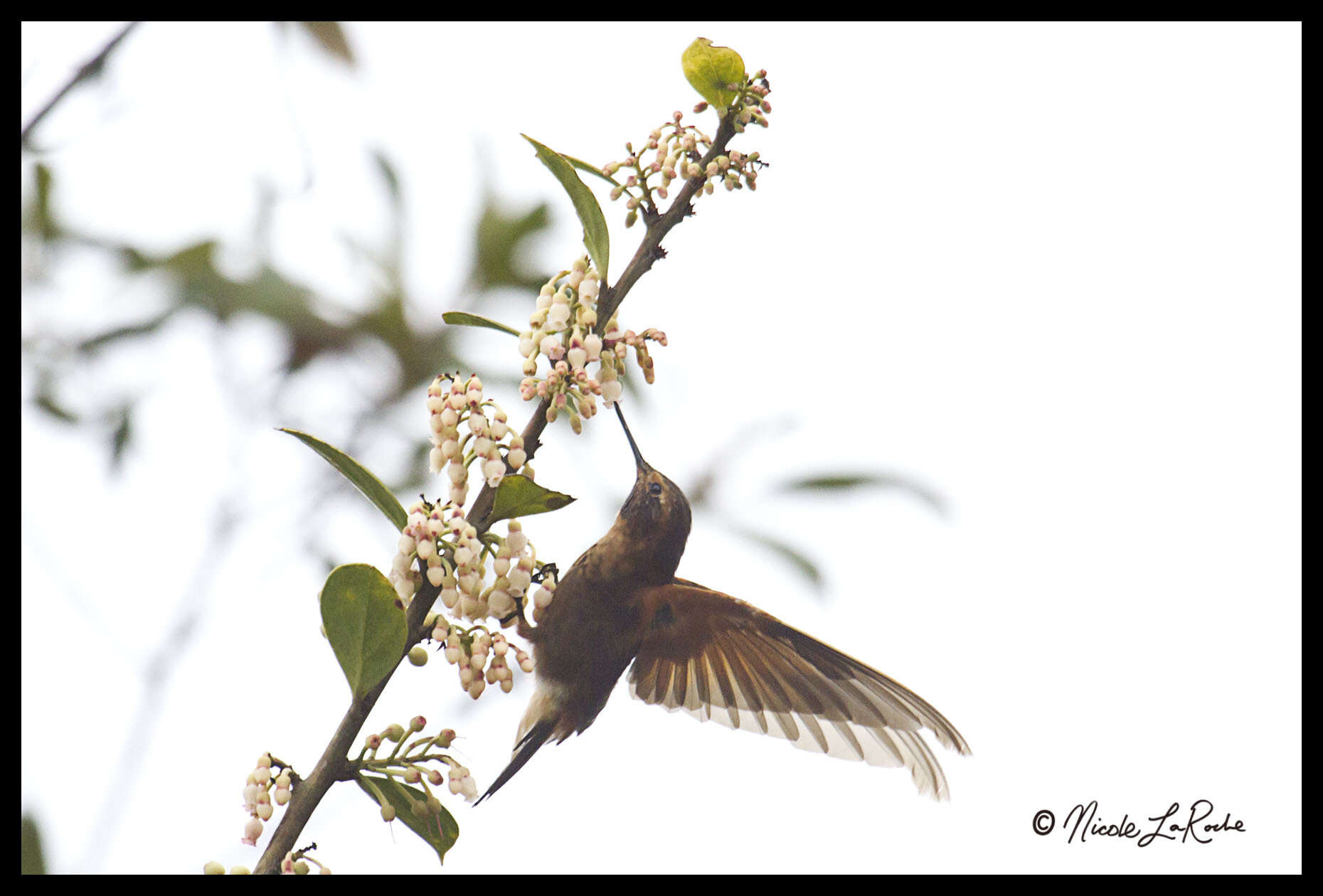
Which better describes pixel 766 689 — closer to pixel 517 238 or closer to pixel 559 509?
pixel 517 238

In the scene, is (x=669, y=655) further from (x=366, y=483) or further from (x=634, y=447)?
(x=366, y=483)

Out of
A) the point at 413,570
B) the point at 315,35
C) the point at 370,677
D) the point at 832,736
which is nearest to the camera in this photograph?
the point at 370,677

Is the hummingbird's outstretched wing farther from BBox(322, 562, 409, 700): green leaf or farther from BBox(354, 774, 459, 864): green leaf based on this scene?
BBox(322, 562, 409, 700): green leaf

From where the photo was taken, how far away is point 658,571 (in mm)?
2480

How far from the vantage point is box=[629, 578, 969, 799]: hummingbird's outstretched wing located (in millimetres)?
2184

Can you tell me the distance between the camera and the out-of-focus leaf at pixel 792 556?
2.35 meters

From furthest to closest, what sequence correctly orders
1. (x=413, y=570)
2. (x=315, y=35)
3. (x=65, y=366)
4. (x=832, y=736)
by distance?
(x=65, y=366), (x=832, y=736), (x=315, y=35), (x=413, y=570)

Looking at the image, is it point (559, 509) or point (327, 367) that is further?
point (327, 367)

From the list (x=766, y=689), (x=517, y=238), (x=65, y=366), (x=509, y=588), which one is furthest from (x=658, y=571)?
(x=65, y=366)

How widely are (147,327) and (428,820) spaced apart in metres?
1.88

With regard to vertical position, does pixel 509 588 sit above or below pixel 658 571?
below

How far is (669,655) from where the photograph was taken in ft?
8.50

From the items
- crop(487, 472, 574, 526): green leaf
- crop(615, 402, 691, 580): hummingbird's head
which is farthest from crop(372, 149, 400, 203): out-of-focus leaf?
crop(487, 472, 574, 526): green leaf

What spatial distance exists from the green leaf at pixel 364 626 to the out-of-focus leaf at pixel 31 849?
2.99 feet
